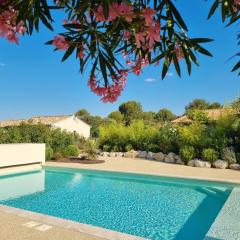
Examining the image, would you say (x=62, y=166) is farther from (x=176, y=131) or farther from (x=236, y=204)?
(x=236, y=204)

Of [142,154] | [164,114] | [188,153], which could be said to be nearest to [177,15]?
[188,153]

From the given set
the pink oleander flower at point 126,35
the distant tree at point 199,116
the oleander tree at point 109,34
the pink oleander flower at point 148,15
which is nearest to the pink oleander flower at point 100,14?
the oleander tree at point 109,34

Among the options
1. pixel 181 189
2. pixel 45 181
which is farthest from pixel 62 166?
pixel 181 189

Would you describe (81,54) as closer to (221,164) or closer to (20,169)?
(20,169)

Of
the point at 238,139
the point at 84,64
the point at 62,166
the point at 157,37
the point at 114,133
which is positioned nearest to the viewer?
the point at 157,37

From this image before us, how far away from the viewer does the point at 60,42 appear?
1710 mm

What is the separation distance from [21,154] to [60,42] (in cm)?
1279

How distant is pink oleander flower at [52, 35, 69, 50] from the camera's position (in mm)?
1710

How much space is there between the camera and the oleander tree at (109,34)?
1576mm

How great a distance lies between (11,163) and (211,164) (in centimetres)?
879

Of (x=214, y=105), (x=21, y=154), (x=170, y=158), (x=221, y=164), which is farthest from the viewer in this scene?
(x=214, y=105)

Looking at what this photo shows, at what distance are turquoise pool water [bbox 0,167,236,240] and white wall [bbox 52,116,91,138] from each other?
24.6m

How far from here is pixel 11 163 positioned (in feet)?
43.4

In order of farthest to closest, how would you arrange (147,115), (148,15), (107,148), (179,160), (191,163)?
(147,115) < (107,148) < (179,160) < (191,163) < (148,15)
